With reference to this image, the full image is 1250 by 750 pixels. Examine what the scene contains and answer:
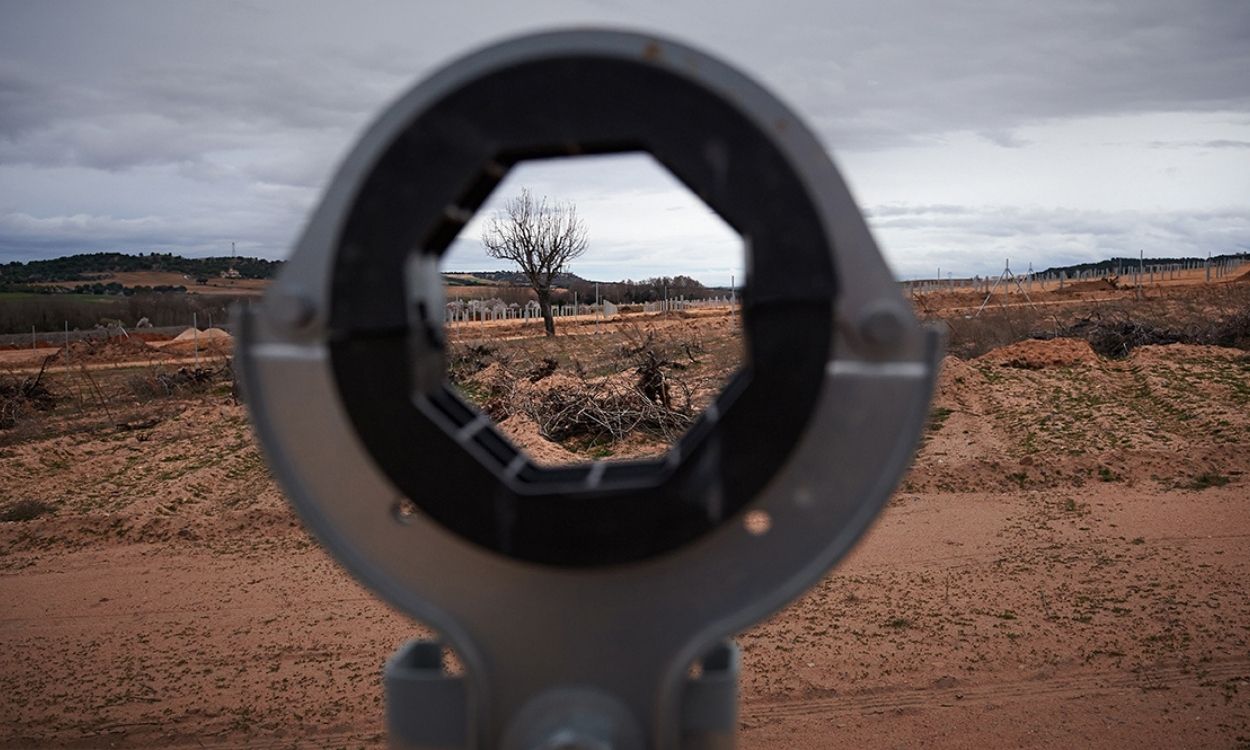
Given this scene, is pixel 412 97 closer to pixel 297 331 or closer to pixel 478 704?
pixel 297 331

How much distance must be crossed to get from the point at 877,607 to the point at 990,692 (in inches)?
51.7

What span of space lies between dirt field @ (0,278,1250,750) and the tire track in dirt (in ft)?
0.05

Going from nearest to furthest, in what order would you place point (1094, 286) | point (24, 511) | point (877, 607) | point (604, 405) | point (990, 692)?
point (990, 692)
point (877, 607)
point (24, 511)
point (604, 405)
point (1094, 286)

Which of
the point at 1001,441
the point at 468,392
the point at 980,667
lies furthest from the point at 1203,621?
the point at 468,392

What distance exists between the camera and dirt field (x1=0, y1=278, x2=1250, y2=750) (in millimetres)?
4680

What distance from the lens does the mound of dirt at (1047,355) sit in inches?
587

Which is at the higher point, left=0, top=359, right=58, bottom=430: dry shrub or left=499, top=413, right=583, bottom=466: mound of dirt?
left=499, top=413, right=583, bottom=466: mound of dirt

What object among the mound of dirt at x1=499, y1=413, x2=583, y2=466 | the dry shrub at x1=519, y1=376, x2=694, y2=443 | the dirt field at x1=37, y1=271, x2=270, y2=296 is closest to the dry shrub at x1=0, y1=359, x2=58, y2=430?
the mound of dirt at x1=499, y1=413, x2=583, y2=466

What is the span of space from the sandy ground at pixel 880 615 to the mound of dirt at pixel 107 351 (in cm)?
2039

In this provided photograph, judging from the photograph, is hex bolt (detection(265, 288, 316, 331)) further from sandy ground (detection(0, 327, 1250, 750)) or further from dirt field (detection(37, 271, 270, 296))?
dirt field (detection(37, 271, 270, 296))

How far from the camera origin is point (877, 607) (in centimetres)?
607

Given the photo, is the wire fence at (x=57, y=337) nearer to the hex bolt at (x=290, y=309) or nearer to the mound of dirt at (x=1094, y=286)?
the hex bolt at (x=290, y=309)

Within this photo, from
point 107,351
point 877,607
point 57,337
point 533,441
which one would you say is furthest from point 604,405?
point 57,337

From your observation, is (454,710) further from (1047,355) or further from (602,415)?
Result: (1047,355)
